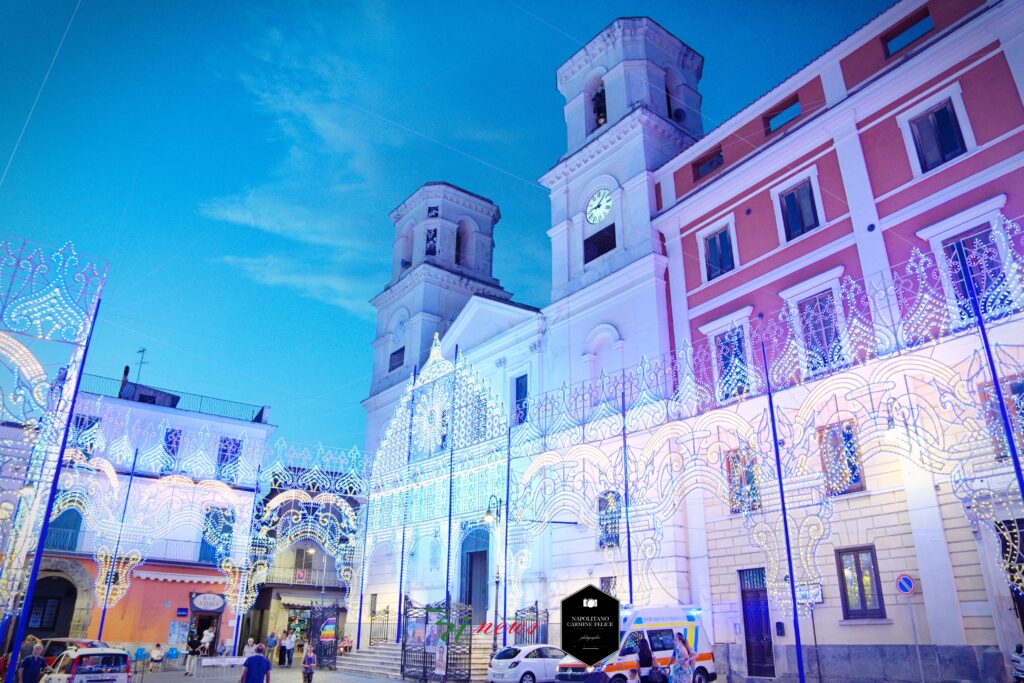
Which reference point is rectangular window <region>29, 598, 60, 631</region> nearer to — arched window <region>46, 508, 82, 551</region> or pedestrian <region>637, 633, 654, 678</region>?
arched window <region>46, 508, 82, 551</region>

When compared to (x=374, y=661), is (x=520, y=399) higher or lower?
higher

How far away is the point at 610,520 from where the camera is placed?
1933 cm

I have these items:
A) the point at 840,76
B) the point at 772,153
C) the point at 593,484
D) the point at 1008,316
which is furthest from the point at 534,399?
the point at 1008,316

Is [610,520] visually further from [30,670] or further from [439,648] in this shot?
[30,670]

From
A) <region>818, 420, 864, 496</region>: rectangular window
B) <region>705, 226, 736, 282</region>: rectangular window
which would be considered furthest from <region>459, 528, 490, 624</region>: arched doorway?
<region>818, 420, 864, 496</region>: rectangular window

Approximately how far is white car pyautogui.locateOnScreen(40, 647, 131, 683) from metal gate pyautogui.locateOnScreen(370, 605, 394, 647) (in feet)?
38.6

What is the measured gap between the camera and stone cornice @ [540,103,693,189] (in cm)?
2266

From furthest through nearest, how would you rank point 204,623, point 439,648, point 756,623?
point 204,623 < point 439,648 < point 756,623

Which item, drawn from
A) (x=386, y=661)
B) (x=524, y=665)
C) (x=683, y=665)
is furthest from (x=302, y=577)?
(x=683, y=665)

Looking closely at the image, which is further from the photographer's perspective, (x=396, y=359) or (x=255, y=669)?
(x=396, y=359)

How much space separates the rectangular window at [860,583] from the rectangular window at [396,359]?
21569 millimetres

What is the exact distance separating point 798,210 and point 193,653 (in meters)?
25.6

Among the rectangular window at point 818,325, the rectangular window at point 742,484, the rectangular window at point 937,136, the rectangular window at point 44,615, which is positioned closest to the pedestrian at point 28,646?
the rectangular window at point 44,615

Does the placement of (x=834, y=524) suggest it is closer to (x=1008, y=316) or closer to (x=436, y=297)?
(x=1008, y=316)
